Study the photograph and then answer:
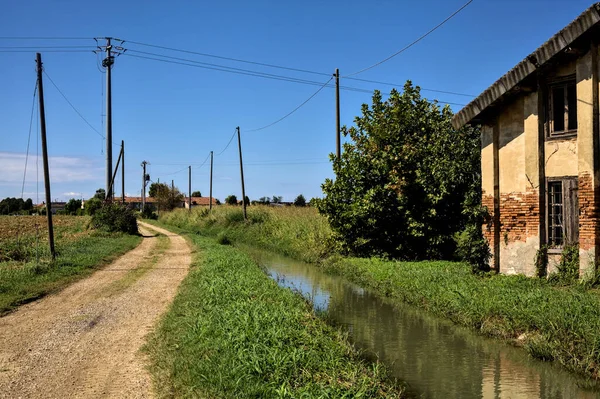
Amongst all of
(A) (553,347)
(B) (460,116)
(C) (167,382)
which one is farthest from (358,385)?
(B) (460,116)

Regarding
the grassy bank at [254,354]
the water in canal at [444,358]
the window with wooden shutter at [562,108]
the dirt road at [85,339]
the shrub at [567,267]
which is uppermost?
the window with wooden shutter at [562,108]

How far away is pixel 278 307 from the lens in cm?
934

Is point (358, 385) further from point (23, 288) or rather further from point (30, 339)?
point (23, 288)

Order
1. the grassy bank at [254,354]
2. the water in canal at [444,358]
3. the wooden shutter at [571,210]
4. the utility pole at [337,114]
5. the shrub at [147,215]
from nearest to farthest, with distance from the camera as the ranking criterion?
the grassy bank at [254,354] < the water in canal at [444,358] < the wooden shutter at [571,210] < the utility pole at [337,114] < the shrub at [147,215]

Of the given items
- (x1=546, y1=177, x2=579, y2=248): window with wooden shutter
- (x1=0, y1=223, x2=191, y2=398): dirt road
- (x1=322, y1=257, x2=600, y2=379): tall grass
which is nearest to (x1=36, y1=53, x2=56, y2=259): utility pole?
(x1=0, y1=223, x2=191, y2=398): dirt road

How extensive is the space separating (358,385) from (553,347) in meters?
3.81

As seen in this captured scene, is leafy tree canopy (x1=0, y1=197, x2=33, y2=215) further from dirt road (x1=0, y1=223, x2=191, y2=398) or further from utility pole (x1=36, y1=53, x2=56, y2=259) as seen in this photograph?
dirt road (x1=0, y1=223, x2=191, y2=398)

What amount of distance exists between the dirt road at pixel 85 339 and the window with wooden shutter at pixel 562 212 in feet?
30.6

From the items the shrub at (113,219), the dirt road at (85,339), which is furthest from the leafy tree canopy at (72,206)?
the dirt road at (85,339)

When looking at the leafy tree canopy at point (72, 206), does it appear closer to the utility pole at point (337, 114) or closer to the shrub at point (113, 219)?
the shrub at point (113, 219)

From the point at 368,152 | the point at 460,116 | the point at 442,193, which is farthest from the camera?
the point at 368,152

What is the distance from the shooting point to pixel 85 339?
803 centimetres

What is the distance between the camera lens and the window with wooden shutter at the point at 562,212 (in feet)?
39.3

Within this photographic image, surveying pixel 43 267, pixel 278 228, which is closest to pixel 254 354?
pixel 43 267
